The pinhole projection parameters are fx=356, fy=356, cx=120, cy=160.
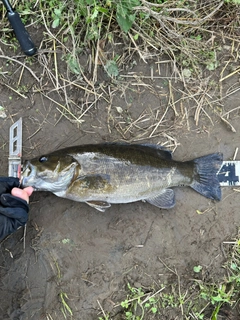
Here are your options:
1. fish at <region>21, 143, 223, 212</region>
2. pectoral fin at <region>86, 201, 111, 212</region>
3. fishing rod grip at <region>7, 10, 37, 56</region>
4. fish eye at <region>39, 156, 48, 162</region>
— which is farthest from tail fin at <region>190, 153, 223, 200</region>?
fishing rod grip at <region>7, 10, 37, 56</region>

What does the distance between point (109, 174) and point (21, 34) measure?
1874mm

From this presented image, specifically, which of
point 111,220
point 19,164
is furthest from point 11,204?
point 111,220

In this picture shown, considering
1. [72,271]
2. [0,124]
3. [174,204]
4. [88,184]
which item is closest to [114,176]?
[88,184]

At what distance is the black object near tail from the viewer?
3941 millimetres

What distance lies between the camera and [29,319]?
4.05 m

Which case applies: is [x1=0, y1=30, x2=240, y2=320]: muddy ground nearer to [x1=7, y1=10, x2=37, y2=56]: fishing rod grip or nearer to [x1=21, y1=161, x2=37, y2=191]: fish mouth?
[x1=7, y1=10, x2=37, y2=56]: fishing rod grip

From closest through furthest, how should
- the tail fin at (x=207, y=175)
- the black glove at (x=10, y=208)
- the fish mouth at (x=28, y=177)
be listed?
1. the black glove at (x=10, y=208)
2. the fish mouth at (x=28, y=177)
3. the tail fin at (x=207, y=175)

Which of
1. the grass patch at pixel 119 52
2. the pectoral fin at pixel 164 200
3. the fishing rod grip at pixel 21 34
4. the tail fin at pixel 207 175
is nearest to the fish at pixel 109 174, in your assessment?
the pectoral fin at pixel 164 200

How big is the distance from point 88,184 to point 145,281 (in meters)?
1.38

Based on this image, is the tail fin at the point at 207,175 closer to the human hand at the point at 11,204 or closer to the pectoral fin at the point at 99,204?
the pectoral fin at the point at 99,204

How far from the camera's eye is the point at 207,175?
4035mm

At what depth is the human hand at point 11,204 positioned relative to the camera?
3.45 meters

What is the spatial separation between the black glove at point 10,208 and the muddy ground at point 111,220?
526 millimetres

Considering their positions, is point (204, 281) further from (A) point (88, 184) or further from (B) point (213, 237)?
(A) point (88, 184)
